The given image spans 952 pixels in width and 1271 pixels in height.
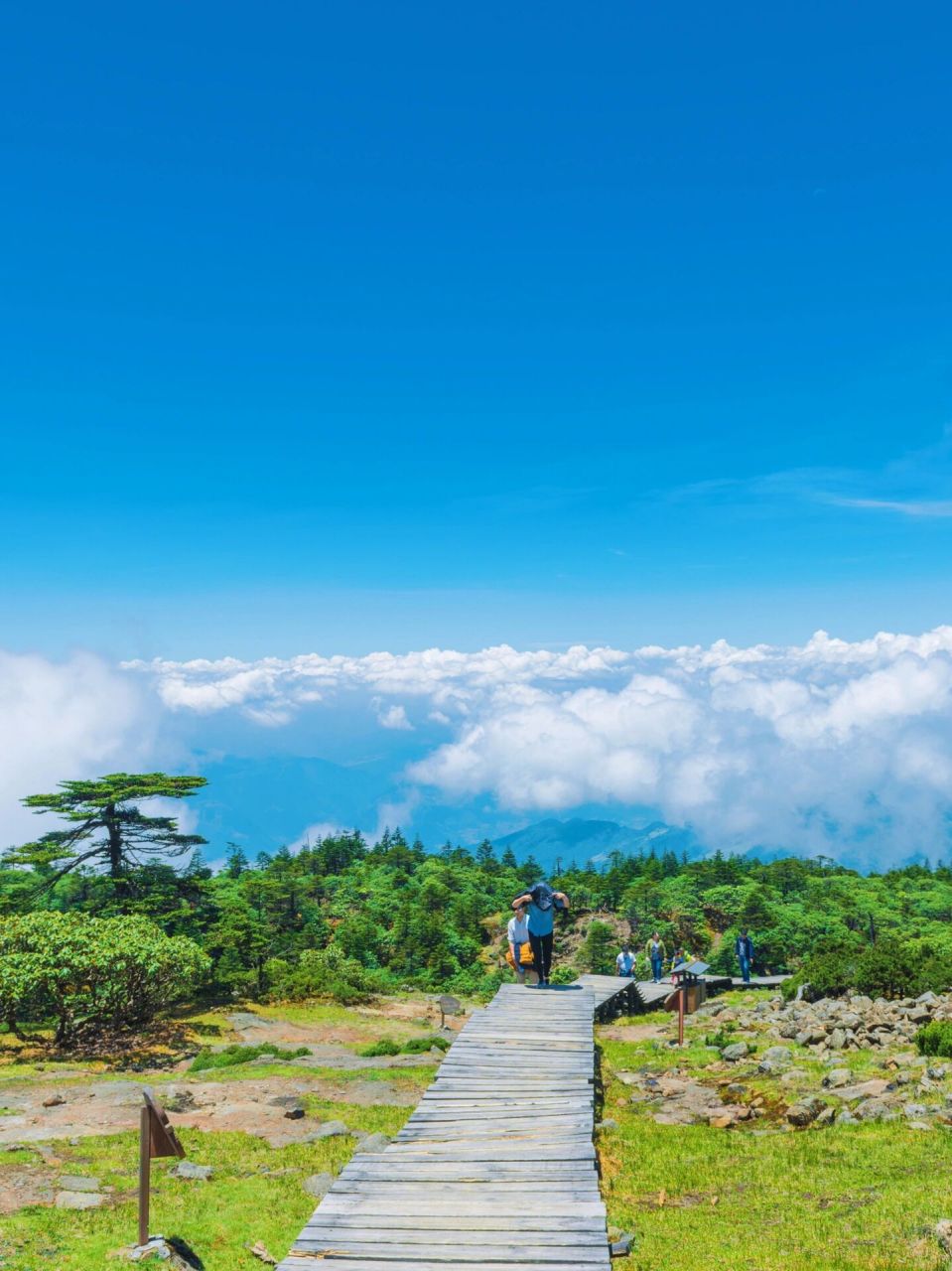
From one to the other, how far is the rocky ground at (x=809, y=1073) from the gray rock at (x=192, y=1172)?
815cm

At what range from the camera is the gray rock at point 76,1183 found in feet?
40.7

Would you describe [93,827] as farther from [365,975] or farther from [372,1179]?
[372,1179]

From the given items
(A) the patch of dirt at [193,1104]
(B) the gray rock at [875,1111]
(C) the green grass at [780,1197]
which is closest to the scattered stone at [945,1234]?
(C) the green grass at [780,1197]

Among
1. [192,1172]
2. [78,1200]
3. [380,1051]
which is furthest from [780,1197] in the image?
[380,1051]

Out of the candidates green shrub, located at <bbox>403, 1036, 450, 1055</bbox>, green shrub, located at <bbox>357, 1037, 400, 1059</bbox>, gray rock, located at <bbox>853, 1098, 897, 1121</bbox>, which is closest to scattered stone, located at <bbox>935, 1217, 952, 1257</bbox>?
gray rock, located at <bbox>853, 1098, 897, 1121</bbox>

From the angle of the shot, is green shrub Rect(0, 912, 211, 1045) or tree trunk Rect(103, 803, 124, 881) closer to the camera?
green shrub Rect(0, 912, 211, 1045)

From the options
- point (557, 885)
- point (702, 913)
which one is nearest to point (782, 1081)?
point (702, 913)

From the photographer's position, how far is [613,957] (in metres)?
40.2

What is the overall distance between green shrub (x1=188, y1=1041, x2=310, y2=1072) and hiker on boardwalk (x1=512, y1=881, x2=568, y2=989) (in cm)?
683

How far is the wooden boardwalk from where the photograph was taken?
8.15 meters

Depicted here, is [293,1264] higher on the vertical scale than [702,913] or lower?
higher

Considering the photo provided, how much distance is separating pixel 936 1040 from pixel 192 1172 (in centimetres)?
1466

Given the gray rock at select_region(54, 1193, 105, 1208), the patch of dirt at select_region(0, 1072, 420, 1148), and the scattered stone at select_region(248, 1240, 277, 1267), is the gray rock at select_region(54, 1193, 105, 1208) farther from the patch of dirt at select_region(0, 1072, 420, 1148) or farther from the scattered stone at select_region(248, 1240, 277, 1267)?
the patch of dirt at select_region(0, 1072, 420, 1148)

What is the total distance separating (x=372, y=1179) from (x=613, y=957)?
32469 mm
